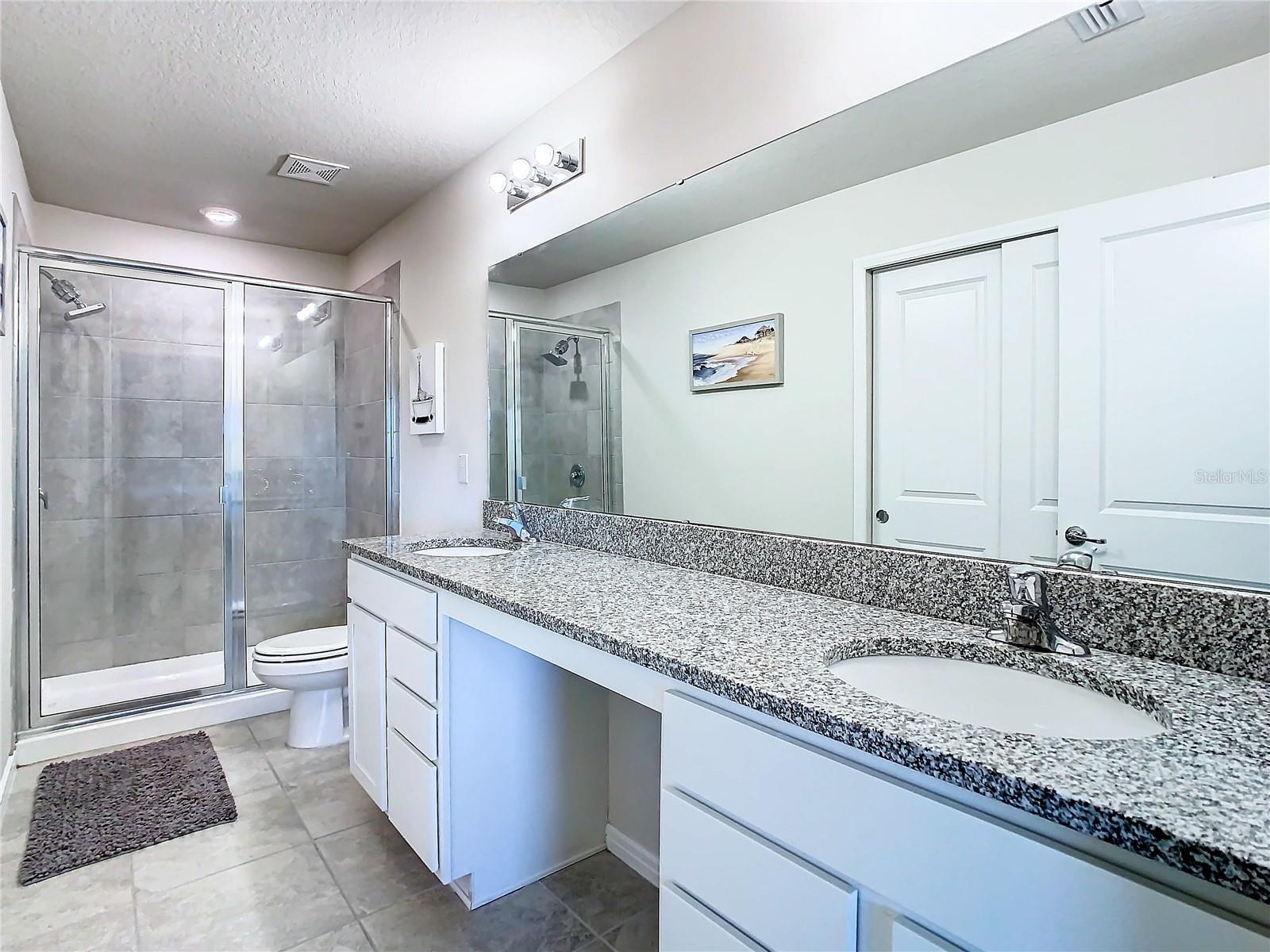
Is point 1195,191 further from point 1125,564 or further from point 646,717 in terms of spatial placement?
point 646,717

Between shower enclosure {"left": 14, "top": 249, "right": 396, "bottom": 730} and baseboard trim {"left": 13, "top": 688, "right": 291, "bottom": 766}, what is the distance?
7 cm

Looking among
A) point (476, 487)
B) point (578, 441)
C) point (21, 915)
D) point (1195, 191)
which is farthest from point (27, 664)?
point (1195, 191)

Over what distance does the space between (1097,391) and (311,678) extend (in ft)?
8.63

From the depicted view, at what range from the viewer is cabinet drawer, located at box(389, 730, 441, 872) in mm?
1696

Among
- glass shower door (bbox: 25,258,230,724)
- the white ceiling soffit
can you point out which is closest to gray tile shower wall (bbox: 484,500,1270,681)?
the white ceiling soffit

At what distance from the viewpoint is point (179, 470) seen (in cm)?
311

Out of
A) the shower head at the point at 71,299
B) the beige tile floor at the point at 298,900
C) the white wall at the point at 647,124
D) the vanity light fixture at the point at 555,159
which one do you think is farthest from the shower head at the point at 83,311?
the vanity light fixture at the point at 555,159

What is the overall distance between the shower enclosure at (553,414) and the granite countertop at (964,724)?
64 cm

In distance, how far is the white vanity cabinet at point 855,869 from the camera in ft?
1.86

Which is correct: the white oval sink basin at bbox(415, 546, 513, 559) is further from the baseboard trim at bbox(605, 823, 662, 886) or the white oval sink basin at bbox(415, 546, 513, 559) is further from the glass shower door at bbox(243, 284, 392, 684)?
the glass shower door at bbox(243, 284, 392, 684)

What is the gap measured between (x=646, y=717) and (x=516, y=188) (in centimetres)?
174

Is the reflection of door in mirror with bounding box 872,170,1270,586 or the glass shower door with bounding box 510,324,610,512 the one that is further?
the glass shower door with bounding box 510,324,610,512

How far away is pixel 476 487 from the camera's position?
8.98 feet

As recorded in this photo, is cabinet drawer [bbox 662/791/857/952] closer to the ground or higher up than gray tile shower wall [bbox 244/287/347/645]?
closer to the ground
